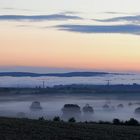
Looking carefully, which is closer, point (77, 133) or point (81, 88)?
point (77, 133)

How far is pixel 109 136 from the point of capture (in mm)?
31734

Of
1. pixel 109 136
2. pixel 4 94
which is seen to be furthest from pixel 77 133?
pixel 4 94

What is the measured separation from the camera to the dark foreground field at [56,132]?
30.1 metres

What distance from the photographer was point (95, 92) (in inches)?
6777

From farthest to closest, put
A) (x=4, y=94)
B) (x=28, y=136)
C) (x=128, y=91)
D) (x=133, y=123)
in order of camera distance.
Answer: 1. (x=128, y=91)
2. (x=4, y=94)
3. (x=133, y=123)
4. (x=28, y=136)

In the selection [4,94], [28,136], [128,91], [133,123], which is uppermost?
[128,91]

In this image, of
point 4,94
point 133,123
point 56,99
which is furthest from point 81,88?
point 133,123

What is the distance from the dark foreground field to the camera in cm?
3011

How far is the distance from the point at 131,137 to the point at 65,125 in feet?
15.0

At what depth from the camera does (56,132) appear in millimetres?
31922

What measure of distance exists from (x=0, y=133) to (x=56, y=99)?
385 feet

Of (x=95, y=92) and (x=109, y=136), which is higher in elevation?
(x=95, y=92)

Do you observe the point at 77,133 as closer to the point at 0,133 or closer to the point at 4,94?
the point at 0,133

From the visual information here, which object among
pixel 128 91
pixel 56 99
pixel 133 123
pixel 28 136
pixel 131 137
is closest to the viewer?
pixel 28 136
